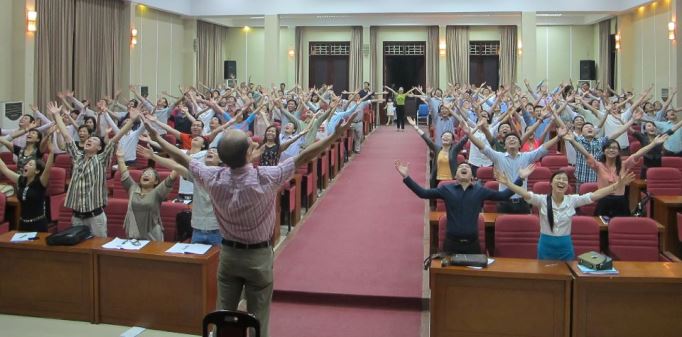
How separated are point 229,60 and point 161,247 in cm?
1915

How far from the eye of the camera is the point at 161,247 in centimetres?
538

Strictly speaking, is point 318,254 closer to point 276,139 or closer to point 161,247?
point 276,139

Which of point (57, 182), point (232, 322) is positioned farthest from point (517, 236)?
point (57, 182)

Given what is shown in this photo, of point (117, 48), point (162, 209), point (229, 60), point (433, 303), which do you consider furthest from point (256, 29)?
point (433, 303)

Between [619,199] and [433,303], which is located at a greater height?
[619,199]

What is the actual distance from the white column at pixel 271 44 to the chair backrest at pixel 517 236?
46.8 feet

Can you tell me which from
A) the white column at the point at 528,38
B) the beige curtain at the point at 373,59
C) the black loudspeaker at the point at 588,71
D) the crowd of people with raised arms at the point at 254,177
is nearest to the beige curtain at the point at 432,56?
the beige curtain at the point at 373,59

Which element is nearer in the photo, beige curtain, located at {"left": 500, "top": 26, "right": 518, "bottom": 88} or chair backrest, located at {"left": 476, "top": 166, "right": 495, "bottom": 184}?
chair backrest, located at {"left": 476, "top": 166, "right": 495, "bottom": 184}

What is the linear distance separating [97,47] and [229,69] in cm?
809

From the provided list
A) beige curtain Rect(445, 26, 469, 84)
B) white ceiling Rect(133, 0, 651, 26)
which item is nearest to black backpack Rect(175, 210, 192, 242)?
white ceiling Rect(133, 0, 651, 26)

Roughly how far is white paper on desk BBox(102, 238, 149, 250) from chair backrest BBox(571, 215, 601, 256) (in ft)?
12.5

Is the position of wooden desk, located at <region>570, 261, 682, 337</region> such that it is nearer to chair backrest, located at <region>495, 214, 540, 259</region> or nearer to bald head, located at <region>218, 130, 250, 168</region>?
chair backrest, located at <region>495, 214, 540, 259</region>

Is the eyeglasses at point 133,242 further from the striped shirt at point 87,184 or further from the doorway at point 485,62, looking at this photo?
the doorway at point 485,62

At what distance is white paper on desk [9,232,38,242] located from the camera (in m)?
5.58
